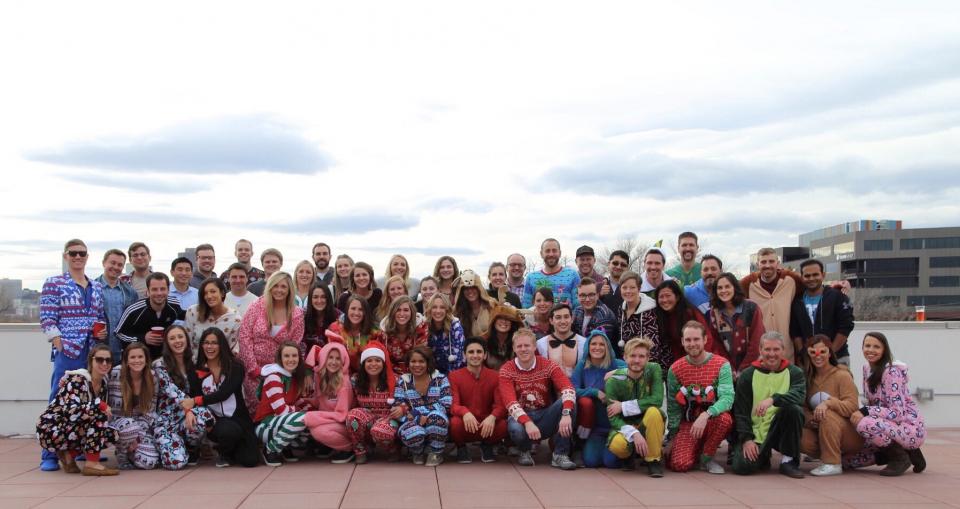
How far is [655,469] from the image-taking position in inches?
262

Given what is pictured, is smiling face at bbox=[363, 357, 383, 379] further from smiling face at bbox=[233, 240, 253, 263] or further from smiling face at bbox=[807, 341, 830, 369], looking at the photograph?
smiling face at bbox=[807, 341, 830, 369]

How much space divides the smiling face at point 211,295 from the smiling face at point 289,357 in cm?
77

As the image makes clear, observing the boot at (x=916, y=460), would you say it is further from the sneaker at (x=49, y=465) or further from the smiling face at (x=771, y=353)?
the sneaker at (x=49, y=465)

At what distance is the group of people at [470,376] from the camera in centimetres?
678

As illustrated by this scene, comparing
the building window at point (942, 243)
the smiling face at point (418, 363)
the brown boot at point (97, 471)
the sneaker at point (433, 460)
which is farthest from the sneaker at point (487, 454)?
the building window at point (942, 243)

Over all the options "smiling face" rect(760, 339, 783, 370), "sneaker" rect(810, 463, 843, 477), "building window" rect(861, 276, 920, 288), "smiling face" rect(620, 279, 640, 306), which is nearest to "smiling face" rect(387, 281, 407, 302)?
"smiling face" rect(620, 279, 640, 306)

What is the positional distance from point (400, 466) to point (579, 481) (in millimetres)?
1563

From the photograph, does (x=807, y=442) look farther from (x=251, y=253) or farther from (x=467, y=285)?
(x=251, y=253)

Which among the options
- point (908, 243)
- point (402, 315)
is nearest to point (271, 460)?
point (402, 315)

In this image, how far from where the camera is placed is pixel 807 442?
6922 millimetres

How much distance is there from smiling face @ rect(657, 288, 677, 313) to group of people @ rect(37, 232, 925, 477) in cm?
2

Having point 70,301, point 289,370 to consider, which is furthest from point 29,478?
point 289,370

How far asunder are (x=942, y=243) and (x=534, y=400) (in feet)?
310

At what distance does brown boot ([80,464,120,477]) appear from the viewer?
648cm
